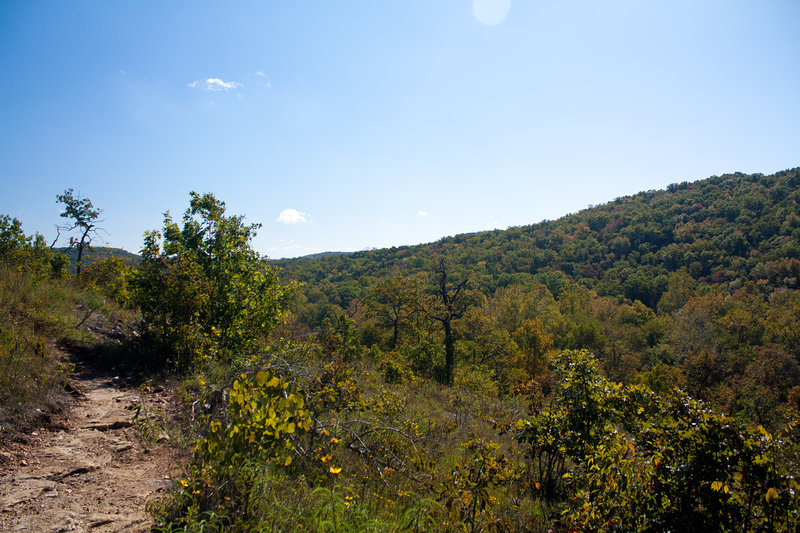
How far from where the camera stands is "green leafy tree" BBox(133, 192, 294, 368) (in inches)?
248

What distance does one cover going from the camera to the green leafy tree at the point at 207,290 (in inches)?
248

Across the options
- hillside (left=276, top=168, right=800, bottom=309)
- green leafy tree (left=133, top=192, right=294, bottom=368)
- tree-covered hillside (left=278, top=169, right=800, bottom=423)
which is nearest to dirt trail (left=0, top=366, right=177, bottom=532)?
green leafy tree (left=133, top=192, right=294, bottom=368)

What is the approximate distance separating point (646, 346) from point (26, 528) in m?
56.9

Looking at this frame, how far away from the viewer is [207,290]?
23.2 ft

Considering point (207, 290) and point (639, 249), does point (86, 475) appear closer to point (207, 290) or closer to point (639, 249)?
point (207, 290)

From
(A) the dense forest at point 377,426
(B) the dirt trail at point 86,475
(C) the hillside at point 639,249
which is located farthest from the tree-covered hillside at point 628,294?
(B) the dirt trail at point 86,475

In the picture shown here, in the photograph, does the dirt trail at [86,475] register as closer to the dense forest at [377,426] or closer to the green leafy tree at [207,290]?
the dense forest at [377,426]

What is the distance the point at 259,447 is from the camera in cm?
234

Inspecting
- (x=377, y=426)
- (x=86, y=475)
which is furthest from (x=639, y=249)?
(x=86, y=475)

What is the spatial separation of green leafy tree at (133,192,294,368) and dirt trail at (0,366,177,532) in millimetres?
1858

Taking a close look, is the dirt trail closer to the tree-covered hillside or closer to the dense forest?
the dense forest

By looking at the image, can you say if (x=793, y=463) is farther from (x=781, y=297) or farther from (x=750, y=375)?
(x=781, y=297)

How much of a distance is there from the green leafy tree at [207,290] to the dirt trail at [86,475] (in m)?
1.86

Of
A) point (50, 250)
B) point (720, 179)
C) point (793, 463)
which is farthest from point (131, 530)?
point (720, 179)
